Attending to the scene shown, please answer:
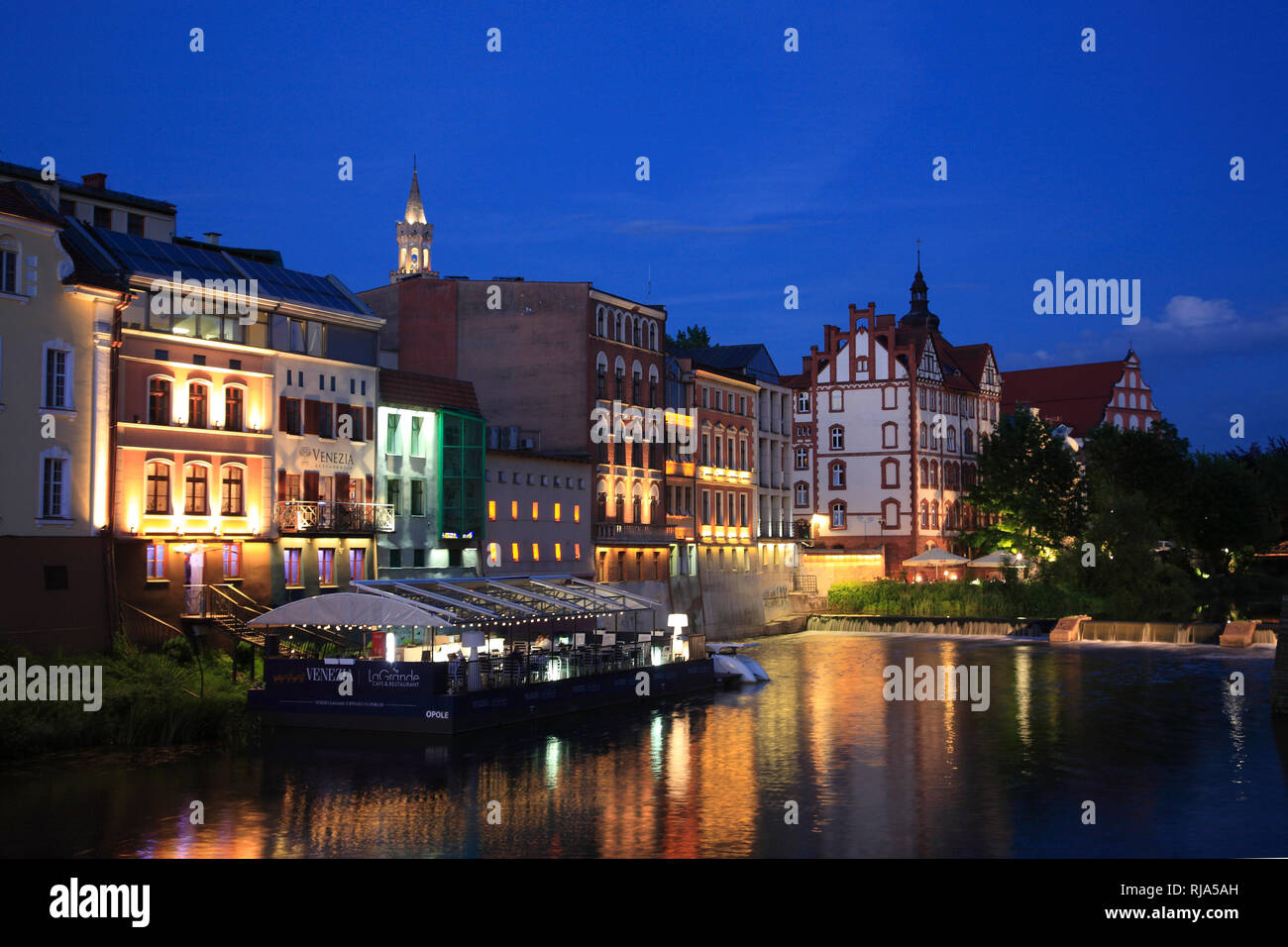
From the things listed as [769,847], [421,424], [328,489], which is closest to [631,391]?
[421,424]

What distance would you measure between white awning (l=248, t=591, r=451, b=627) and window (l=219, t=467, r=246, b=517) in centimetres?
989

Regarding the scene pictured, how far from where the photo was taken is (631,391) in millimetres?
82312

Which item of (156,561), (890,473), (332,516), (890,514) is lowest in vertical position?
(156,561)

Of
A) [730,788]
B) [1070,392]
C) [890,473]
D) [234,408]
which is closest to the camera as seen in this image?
[730,788]

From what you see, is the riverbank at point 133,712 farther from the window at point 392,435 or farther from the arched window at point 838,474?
the arched window at point 838,474

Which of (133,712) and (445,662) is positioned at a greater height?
(445,662)

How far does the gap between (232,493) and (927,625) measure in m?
50.0

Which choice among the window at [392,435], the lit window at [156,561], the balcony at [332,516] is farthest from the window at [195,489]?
the window at [392,435]

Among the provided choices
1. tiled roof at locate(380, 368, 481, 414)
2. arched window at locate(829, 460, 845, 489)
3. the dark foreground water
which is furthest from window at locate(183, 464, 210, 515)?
arched window at locate(829, 460, 845, 489)

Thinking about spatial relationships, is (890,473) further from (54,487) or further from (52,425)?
(52,425)

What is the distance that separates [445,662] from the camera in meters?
41.7

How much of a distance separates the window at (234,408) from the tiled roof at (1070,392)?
108 m

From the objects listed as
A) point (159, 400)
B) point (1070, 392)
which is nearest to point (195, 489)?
point (159, 400)
